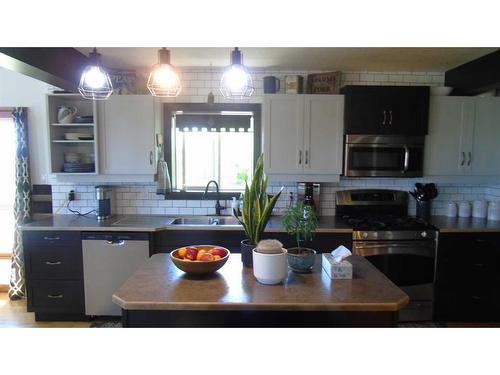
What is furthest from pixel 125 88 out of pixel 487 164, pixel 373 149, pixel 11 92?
pixel 487 164

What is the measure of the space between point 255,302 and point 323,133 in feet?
7.46

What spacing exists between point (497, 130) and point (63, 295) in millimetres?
4582

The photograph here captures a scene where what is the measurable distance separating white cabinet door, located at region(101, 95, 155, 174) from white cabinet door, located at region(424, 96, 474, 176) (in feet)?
9.29

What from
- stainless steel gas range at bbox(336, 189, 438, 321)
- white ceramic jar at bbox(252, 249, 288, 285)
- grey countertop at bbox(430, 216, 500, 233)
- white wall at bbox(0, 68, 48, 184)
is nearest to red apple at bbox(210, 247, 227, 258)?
white ceramic jar at bbox(252, 249, 288, 285)

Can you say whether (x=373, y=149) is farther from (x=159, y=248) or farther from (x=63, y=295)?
(x=63, y=295)

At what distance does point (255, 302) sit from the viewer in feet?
4.55

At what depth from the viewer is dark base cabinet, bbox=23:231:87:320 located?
9.89ft

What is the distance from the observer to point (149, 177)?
3.36m

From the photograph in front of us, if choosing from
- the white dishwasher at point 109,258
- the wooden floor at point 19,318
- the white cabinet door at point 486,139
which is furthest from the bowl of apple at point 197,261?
the white cabinet door at point 486,139

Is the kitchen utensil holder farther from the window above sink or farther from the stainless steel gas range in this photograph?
the window above sink

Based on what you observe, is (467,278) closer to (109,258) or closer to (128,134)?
(109,258)

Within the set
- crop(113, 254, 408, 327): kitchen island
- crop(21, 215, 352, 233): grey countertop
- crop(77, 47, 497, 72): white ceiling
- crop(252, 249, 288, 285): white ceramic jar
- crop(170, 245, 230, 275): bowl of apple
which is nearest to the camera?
crop(113, 254, 408, 327): kitchen island

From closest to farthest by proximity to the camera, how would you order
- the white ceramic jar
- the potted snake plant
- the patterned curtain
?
the white ceramic jar < the potted snake plant < the patterned curtain
